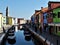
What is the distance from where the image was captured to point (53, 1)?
50.2 metres

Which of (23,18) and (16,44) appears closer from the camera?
(16,44)

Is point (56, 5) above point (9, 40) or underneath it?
above

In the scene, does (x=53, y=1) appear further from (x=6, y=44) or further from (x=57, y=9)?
(x=6, y=44)

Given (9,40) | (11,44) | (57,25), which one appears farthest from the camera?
(9,40)

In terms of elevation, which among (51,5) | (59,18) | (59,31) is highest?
(51,5)

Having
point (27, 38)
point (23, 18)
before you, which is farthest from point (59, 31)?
point (23, 18)

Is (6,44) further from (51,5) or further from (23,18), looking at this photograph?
(23,18)

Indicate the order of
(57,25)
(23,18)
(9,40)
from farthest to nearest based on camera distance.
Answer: (23,18), (9,40), (57,25)

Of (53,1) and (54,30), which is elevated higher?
(53,1)

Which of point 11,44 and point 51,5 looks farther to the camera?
point 51,5

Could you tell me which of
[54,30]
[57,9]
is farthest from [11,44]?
[57,9]

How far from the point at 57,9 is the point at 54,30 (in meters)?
5.04

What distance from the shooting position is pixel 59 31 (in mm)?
41875

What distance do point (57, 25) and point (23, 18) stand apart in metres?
146
